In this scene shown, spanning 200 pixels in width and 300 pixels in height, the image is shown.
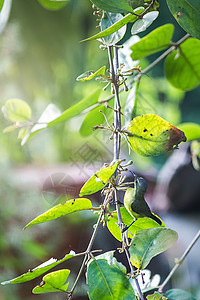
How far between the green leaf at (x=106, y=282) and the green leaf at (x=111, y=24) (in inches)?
3.8

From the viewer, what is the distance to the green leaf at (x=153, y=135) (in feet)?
0.44

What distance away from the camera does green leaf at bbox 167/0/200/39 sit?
0.15 m

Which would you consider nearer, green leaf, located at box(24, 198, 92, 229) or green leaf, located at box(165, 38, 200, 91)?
green leaf, located at box(24, 198, 92, 229)

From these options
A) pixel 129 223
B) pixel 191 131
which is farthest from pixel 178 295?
pixel 191 131

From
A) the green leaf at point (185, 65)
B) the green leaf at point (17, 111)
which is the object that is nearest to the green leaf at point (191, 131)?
the green leaf at point (185, 65)

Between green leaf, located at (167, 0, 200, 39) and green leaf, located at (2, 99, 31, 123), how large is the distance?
113mm

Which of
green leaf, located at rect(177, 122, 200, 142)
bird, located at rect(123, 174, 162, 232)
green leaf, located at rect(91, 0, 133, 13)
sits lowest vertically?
green leaf, located at rect(177, 122, 200, 142)

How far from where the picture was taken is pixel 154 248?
14cm

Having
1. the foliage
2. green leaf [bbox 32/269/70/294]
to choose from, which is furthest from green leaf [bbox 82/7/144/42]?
green leaf [bbox 32/269/70/294]

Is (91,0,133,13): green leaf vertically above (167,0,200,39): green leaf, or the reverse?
(91,0,133,13): green leaf

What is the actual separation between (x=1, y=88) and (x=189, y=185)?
0.75m

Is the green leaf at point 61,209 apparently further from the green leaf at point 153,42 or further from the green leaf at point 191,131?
the green leaf at point 191,131

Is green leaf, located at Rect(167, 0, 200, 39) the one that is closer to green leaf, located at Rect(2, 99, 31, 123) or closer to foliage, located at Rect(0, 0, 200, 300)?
foliage, located at Rect(0, 0, 200, 300)

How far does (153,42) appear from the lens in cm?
19
